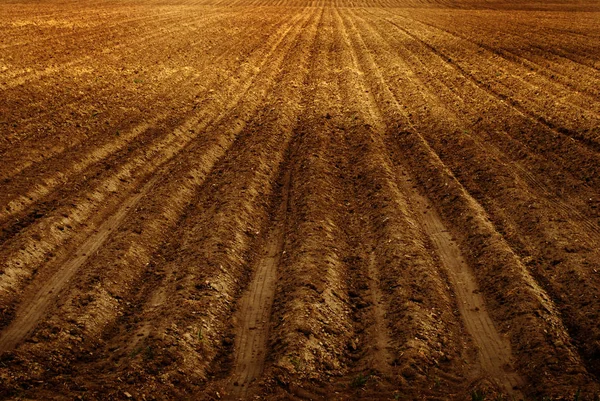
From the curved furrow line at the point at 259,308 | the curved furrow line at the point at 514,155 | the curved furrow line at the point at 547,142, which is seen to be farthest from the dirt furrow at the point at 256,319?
the curved furrow line at the point at 547,142

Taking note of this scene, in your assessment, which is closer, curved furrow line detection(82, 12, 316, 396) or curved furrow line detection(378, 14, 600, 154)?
curved furrow line detection(82, 12, 316, 396)

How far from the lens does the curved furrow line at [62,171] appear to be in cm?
884

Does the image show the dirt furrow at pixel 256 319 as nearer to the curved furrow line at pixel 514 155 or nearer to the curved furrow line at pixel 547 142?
the curved furrow line at pixel 514 155

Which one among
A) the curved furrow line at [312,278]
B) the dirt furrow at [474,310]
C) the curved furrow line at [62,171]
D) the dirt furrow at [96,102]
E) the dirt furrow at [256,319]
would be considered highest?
the dirt furrow at [96,102]

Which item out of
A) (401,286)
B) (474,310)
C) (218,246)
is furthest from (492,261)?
(218,246)

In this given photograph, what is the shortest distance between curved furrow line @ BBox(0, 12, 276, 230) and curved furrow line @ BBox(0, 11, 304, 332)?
0.34 m

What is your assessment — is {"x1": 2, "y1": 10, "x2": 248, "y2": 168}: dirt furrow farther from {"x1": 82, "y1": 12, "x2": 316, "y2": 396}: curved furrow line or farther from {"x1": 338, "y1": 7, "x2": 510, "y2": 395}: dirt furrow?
{"x1": 338, "y1": 7, "x2": 510, "y2": 395}: dirt furrow

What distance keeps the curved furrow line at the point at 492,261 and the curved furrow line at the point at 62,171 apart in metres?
5.71

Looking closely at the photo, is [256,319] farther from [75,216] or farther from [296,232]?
[75,216]

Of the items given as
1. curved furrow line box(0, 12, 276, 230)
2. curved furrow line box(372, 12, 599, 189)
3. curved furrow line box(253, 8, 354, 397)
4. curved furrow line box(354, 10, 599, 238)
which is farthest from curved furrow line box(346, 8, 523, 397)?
curved furrow line box(0, 12, 276, 230)

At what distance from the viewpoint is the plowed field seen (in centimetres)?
574

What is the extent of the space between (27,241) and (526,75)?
16.0 metres

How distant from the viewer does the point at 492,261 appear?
25.2ft

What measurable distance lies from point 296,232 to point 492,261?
9.34 ft
